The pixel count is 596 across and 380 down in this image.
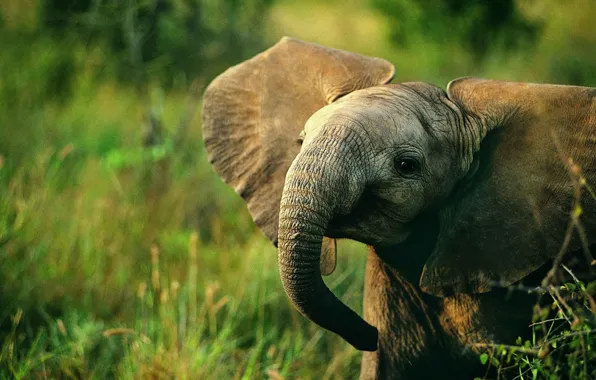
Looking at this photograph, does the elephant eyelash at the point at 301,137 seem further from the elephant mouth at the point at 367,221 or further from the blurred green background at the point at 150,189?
the blurred green background at the point at 150,189

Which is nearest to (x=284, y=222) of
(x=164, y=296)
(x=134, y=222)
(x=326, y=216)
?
(x=326, y=216)

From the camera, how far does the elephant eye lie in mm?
2814

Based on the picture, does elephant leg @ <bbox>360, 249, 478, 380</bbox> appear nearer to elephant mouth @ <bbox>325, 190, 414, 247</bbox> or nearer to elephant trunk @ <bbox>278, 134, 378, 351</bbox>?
elephant mouth @ <bbox>325, 190, 414, 247</bbox>

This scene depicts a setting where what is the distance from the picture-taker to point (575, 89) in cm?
301

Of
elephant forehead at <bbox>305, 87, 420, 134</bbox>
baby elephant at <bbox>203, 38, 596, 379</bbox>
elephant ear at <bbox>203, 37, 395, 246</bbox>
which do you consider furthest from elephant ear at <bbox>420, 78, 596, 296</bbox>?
elephant ear at <bbox>203, 37, 395, 246</bbox>

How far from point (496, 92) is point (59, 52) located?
188 inches

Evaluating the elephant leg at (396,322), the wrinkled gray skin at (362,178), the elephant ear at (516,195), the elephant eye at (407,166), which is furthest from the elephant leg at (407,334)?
the elephant eye at (407,166)

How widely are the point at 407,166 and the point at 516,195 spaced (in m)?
0.43

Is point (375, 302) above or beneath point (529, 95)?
beneath

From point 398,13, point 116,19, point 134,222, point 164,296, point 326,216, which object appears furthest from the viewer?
point 398,13

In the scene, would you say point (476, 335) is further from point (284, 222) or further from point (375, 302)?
point (284, 222)

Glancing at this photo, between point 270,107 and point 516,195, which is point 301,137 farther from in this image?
point 516,195

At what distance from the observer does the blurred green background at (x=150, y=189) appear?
398cm

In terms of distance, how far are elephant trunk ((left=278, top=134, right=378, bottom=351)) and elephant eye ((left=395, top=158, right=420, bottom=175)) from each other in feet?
0.58
